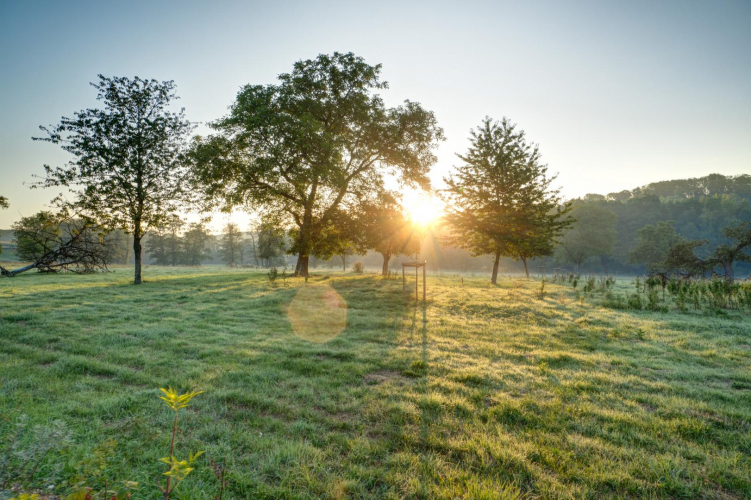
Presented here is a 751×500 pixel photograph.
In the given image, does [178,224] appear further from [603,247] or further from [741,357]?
[603,247]

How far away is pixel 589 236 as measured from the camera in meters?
58.7

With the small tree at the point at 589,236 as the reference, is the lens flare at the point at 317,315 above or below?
below

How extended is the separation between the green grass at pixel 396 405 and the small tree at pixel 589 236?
56.5 m

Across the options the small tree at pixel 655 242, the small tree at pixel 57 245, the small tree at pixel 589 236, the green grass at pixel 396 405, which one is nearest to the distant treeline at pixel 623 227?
the small tree at pixel 589 236

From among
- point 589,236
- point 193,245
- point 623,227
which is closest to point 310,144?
point 589,236

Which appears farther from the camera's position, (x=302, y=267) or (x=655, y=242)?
(x=655, y=242)

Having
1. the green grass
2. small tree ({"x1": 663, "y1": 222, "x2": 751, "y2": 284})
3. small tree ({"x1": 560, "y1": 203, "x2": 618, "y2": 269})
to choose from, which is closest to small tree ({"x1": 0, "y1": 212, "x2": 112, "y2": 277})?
the green grass

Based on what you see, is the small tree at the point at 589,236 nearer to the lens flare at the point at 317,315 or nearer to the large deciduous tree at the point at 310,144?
the large deciduous tree at the point at 310,144

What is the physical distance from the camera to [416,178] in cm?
2533

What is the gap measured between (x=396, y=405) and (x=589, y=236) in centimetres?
6727

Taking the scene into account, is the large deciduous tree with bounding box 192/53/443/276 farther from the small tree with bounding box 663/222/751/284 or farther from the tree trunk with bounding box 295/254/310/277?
the small tree with bounding box 663/222/751/284

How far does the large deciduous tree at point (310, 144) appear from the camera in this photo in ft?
69.3

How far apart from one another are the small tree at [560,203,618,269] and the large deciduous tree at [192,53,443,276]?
1848 inches

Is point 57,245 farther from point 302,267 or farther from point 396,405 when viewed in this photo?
point 302,267
